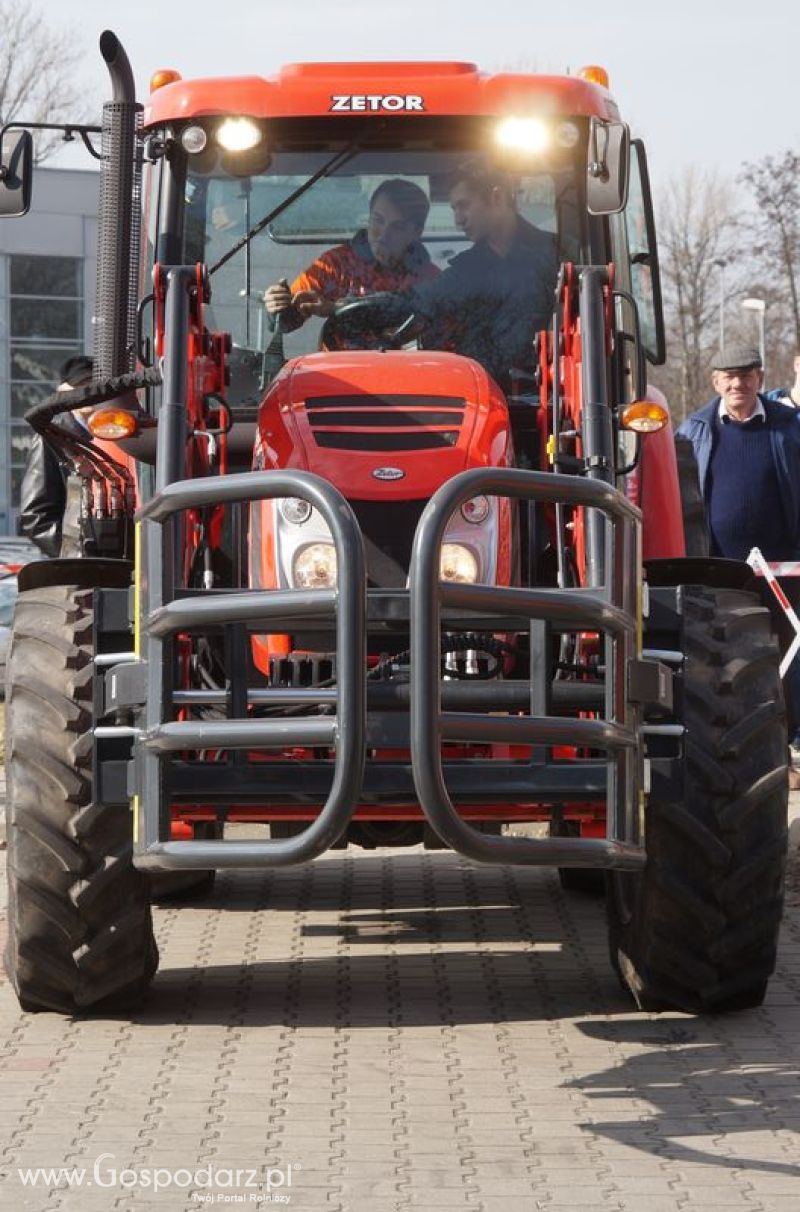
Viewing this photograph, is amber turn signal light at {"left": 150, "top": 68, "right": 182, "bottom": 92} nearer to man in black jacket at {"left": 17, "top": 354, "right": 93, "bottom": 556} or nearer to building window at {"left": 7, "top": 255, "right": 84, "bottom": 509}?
man in black jacket at {"left": 17, "top": 354, "right": 93, "bottom": 556}

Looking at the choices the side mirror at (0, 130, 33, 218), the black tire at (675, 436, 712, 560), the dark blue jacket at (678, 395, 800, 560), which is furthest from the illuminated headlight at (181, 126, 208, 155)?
the dark blue jacket at (678, 395, 800, 560)

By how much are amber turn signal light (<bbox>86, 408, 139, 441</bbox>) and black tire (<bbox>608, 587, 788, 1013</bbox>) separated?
5.57 ft

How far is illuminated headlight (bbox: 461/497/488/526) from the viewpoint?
632 cm

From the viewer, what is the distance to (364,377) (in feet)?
21.7

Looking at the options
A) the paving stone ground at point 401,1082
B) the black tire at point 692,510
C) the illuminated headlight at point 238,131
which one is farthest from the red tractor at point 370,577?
the black tire at point 692,510

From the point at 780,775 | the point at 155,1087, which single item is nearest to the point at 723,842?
the point at 780,775

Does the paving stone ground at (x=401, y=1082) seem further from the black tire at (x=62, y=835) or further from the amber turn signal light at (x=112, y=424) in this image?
the amber turn signal light at (x=112, y=424)

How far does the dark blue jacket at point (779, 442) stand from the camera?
35.4ft

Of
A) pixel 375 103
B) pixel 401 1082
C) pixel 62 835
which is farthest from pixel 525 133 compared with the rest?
pixel 401 1082

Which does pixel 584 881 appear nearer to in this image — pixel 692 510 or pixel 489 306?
pixel 692 510

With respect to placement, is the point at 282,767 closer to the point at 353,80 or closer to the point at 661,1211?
the point at 661,1211

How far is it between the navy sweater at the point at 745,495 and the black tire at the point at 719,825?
462 centimetres

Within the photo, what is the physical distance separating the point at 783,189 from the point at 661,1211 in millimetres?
44369

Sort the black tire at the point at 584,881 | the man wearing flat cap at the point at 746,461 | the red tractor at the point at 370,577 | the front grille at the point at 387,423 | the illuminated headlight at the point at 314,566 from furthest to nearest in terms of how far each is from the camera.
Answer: the man wearing flat cap at the point at 746,461 → the black tire at the point at 584,881 → the front grille at the point at 387,423 → the illuminated headlight at the point at 314,566 → the red tractor at the point at 370,577
